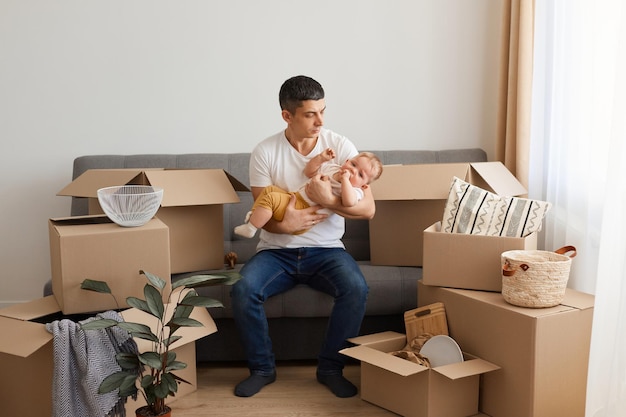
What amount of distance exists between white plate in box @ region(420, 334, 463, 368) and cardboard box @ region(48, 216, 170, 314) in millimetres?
955

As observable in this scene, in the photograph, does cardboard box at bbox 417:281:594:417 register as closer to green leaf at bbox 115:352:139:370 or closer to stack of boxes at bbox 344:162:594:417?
stack of boxes at bbox 344:162:594:417

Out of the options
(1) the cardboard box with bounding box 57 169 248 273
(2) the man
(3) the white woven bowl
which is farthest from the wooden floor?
(3) the white woven bowl

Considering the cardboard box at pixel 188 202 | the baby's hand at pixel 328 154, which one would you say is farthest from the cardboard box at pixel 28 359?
the baby's hand at pixel 328 154

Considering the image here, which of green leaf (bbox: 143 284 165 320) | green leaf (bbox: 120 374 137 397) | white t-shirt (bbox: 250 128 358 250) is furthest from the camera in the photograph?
white t-shirt (bbox: 250 128 358 250)

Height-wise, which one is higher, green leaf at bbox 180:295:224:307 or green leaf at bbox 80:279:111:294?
green leaf at bbox 80:279:111:294

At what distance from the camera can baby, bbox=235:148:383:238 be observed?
281 centimetres

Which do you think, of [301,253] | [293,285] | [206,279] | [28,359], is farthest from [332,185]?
[28,359]

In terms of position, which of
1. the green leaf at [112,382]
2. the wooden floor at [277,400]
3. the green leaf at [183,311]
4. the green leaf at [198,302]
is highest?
the green leaf at [198,302]

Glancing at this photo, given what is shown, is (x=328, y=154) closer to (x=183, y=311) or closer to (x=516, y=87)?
(x=183, y=311)

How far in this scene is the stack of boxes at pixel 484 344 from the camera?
2.41 m

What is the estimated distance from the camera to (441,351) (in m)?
2.64

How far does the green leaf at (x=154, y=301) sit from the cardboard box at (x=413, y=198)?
111cm

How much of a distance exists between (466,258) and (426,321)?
Result: 280 mm

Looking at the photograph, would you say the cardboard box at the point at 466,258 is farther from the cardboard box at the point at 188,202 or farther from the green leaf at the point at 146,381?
the green leaf at the point at 146,381
